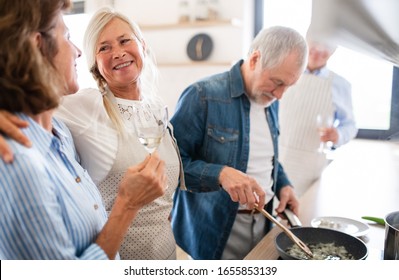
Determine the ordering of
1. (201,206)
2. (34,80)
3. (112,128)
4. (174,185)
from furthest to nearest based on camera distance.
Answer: (201,206), (174,185), (112,128), (34,80)

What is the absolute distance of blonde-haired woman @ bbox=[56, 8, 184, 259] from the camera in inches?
28.5

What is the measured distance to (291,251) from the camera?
2.34ft

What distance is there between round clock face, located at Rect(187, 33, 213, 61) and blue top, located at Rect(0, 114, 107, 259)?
1.87 ft

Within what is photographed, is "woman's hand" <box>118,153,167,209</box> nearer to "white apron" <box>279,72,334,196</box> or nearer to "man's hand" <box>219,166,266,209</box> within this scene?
"man's hand" <box>219,166,266,209</box>

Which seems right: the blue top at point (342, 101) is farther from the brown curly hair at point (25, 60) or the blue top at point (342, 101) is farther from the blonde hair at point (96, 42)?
the brown curly hair at point (25, 60)

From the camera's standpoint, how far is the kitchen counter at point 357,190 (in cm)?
85

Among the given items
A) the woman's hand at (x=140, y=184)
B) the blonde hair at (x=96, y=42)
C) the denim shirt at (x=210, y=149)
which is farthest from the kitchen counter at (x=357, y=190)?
the blonde hair at (x=96, y=42)

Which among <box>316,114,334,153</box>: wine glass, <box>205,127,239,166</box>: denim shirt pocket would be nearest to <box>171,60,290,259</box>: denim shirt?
<box>205,127,239,166</box>: denim shirt pocket

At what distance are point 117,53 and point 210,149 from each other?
0.33 m

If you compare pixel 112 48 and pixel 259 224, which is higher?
pixel 112 48

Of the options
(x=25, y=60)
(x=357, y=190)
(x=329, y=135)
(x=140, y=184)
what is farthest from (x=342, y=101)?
(x=25, y=60)
